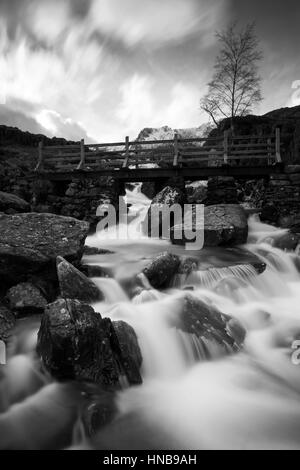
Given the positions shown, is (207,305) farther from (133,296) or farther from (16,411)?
(16,411)

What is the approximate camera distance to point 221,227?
392 inches

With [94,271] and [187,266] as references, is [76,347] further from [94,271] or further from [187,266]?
[187,266]

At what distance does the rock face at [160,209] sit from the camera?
1186cm

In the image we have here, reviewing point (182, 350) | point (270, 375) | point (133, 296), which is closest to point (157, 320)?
point (182, 350)

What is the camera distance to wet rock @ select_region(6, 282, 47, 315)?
5.39 metres

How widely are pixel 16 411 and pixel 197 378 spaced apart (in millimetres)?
2186

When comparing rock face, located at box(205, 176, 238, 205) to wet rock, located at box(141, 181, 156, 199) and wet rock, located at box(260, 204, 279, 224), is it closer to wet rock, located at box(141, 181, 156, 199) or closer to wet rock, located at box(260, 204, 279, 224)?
wet rock, located at box(260, 204, 279, 224)

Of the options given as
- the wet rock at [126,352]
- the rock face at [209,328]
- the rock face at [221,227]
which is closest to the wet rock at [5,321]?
the wet rock at [126,352]

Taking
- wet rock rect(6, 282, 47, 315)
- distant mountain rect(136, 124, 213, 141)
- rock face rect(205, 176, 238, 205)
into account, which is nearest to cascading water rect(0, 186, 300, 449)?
wet rock rect(6, 282, 47, 315)

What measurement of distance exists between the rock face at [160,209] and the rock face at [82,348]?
24.8 ft

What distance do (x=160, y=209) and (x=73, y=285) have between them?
7132 millimetres

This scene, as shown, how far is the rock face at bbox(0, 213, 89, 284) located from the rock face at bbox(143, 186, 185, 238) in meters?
4.74

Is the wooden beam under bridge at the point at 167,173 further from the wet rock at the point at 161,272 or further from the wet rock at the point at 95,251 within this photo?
the wet rock at the point at 161,272
